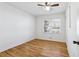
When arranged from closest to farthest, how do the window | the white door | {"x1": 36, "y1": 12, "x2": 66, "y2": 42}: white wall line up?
1. the white door
2. {"x1": 36, "y1": 12, "x2": 66, "y2": 42}: white wall
3. the window

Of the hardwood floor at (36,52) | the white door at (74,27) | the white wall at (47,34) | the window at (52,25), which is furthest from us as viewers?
the window at (52,25)

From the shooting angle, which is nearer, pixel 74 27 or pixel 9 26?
pixel 74 27

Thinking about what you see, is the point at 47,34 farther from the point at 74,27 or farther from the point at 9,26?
the point at 74,27

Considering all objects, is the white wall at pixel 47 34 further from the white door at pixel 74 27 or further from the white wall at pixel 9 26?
the white door at pixel 74 27

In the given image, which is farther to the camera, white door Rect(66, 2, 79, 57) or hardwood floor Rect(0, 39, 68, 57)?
hardwood floor Rect(0, 39, 68, 57)

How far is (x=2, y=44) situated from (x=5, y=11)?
152 centimetres

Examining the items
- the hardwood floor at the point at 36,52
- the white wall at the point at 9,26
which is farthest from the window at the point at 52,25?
the white wall at the point at 9,26

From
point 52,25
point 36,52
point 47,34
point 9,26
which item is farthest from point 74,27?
point 47,34

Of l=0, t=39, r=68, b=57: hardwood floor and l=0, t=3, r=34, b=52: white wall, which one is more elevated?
l=0, t=3, r=34, b=52: white wall

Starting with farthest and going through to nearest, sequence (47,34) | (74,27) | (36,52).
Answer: (47,34) < (36,52) < (74,27)

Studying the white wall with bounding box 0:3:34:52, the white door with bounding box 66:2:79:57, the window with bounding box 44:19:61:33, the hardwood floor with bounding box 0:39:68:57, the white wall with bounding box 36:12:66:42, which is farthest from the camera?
the window with bounding box 44:19:61:33

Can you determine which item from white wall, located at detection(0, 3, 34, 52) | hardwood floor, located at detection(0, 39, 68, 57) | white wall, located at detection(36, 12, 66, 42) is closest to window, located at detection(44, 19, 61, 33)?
white wall, located at detection(36, 12, 66, 42)

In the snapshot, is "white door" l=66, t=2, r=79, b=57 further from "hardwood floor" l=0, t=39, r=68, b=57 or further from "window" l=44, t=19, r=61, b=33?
"window" l=44, t=19, r=61, b=33

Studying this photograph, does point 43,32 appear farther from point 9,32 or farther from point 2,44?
point 2,44
